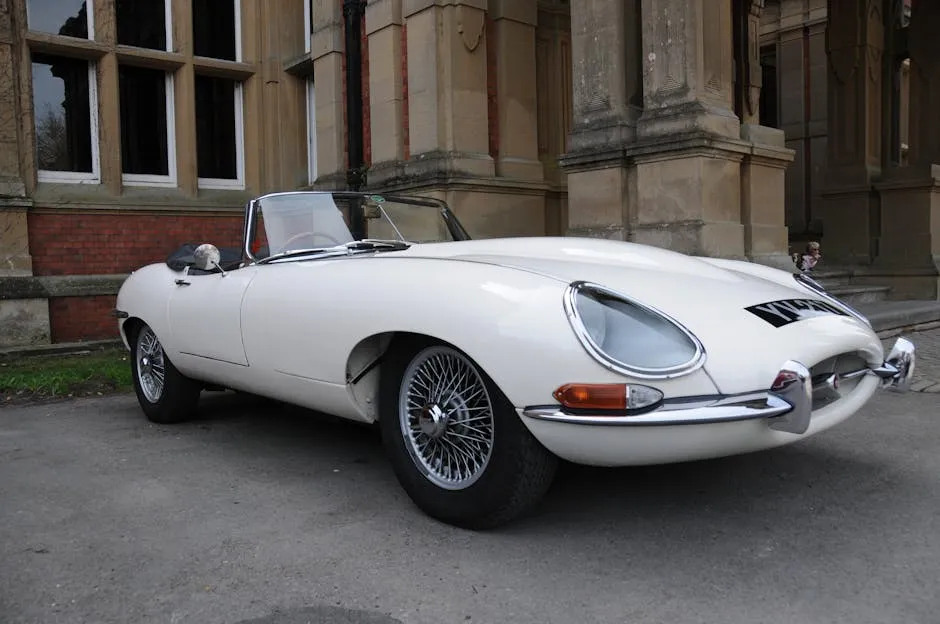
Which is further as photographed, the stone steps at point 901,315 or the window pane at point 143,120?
the window pane at point 143,120

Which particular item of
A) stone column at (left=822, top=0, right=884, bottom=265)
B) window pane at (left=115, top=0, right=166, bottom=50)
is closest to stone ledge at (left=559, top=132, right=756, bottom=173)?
stone column at (left=822, top=0, right=884, bottom=265)

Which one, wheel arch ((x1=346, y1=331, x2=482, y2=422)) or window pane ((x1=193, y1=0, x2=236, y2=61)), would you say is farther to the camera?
window pane ((x1=193, y1=0, x2=236, y2=61))

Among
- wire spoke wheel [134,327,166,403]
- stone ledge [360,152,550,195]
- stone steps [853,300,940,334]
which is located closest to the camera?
wire spoke wheel [134,327,166,403]

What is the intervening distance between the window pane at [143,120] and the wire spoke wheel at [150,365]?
21.6ft

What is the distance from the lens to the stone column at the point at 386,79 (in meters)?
9.66

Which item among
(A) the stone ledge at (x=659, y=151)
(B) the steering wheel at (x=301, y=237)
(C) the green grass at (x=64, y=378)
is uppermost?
(A) the stone ledge at (x=659, y=151)

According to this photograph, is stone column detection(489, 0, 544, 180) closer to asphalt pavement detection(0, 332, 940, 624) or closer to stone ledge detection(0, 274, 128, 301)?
stone ledge detection(0, 274, 128, 301)

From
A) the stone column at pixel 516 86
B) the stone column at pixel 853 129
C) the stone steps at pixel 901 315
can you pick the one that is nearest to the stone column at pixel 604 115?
the stone column at pixel 516 86

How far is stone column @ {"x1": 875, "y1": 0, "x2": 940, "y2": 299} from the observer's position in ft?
33.8

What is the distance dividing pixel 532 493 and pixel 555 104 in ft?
27.3

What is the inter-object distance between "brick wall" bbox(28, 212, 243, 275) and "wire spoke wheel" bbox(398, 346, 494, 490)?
7404mm

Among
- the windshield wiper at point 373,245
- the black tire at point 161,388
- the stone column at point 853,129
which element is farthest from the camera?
the stone column at point 853,129

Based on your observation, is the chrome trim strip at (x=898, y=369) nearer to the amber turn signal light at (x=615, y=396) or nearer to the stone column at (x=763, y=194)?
the amber turn signal light at (x=615, y=396)

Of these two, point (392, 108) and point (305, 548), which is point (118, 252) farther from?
point (305, 548)
